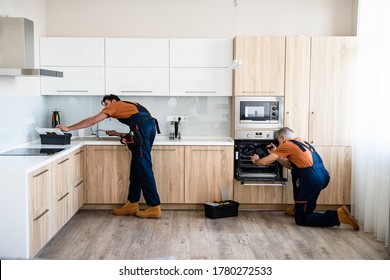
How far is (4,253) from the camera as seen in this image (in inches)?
166

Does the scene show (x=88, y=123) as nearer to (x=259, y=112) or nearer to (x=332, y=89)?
(x=259, y=112)

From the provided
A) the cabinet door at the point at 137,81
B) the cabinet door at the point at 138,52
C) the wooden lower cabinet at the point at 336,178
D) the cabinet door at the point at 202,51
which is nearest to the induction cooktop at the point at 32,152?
the cabinet door at the point at 137,81

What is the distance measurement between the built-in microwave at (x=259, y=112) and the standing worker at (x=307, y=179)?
544mm

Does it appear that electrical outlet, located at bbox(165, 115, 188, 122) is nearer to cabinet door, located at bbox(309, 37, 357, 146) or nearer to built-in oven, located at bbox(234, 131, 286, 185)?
built-in oven, located at bbox(234, 131, 286, 185)

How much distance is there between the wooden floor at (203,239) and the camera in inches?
184

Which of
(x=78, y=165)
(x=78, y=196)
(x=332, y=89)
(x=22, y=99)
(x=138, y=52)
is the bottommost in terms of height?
(x=78, y=196)

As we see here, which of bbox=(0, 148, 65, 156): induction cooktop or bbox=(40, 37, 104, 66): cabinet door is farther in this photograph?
bbox=(40, 37, 104, 66): cabinet door

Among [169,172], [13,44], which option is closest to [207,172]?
[169,172]

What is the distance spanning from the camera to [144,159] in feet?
19.1

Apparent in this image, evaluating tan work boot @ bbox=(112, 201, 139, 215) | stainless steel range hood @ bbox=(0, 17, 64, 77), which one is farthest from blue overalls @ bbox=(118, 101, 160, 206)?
stainless steel range hood @ bbox=(0, 17, 64, 77)

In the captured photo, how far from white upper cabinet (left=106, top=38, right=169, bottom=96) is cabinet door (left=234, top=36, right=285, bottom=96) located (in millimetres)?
886

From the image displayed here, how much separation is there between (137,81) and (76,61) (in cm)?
76

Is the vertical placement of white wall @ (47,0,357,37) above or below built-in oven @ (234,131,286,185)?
above

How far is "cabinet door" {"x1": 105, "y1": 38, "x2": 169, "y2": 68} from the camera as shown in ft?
20.8
